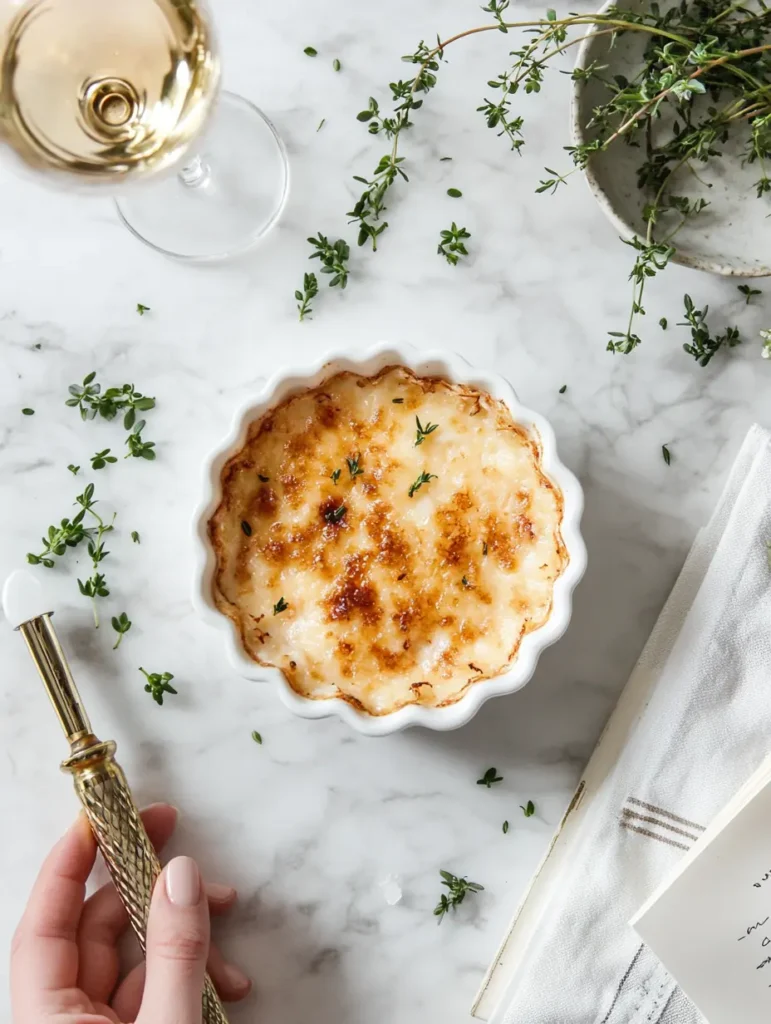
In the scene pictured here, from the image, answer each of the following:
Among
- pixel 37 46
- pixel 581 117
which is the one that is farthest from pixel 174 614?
pixel 581 117

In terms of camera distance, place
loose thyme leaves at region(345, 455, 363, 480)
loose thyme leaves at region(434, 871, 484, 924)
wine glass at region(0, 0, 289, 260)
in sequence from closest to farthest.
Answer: wine glass at region(0, 0, 289, 260)
loose thyme leaves at region(345, 455, 363, 480)
loose thyme leaves at region(434, 871, 484, 924)

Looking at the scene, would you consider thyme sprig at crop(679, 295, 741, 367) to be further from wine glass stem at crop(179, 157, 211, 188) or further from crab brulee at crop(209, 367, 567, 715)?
wine glass stem at crop(179, 157, 211, 188)

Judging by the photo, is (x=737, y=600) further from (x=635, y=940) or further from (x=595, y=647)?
(x=635, y=940)

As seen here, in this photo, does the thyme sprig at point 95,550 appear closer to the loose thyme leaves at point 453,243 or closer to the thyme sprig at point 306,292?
the thyme sprig at point 306,292

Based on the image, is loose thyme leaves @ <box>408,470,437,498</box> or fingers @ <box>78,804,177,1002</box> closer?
loose thyme leaves @ <box>408,470,437,498</box>

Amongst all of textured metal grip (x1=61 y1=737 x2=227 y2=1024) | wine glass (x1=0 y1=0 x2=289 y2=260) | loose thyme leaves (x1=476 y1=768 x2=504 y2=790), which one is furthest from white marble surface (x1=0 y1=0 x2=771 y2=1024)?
wine glass (x1=0 y1=0 x2=289 y2=260)

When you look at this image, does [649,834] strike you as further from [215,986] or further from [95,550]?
[95,550]

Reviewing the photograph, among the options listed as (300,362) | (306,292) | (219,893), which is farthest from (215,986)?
(306,292)
